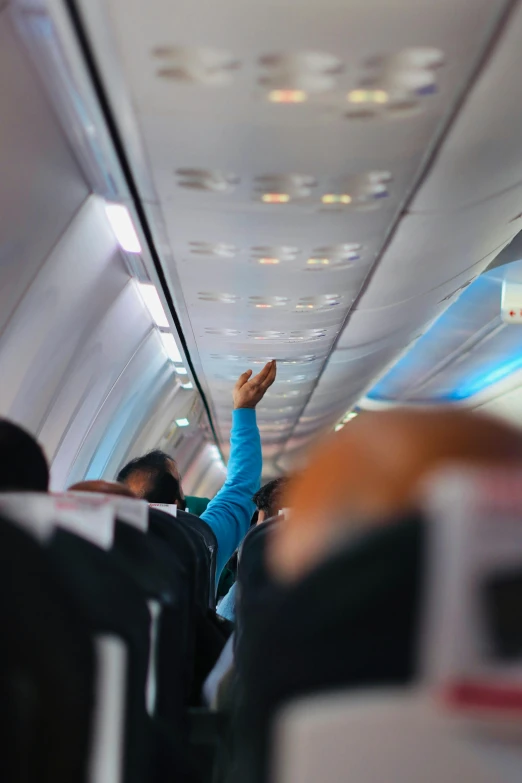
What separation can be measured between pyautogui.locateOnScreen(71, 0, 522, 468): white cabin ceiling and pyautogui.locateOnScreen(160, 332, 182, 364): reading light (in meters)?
1.24

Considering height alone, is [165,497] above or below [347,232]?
below

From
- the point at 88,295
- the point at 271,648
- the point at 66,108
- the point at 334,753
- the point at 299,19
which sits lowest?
the point at 334,753

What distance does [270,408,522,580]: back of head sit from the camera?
2.93 feet

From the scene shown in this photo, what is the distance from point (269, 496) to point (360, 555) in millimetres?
2963

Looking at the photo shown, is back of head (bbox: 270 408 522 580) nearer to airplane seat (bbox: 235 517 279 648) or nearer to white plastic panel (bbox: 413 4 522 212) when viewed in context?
airplane seat (bbox: 235 517 279 648)

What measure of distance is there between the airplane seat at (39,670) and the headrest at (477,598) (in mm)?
573

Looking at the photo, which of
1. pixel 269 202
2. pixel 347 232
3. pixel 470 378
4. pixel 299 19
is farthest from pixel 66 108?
pixel 470 378

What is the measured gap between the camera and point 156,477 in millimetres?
3465

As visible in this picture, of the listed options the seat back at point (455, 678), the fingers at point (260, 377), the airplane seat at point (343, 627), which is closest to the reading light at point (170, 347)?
the fingers at point (260, 377)

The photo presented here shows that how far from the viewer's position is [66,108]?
261 centimetres

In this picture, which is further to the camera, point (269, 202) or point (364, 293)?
point (364, 293)

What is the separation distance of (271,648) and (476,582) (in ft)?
1.08

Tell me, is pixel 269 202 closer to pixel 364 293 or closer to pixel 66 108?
pixel 66 108

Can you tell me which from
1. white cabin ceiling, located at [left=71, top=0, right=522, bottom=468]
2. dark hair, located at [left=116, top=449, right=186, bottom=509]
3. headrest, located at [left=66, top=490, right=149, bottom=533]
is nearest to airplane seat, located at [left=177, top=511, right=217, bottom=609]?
dark hair, located at [left=116, top=449, right=186, bottom=509]
